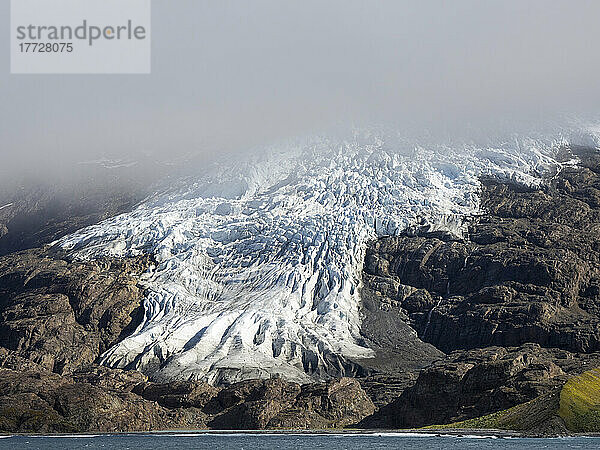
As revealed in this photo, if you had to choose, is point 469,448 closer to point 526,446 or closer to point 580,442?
point 526,446

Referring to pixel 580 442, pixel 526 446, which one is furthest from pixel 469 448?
pixel 580 442
